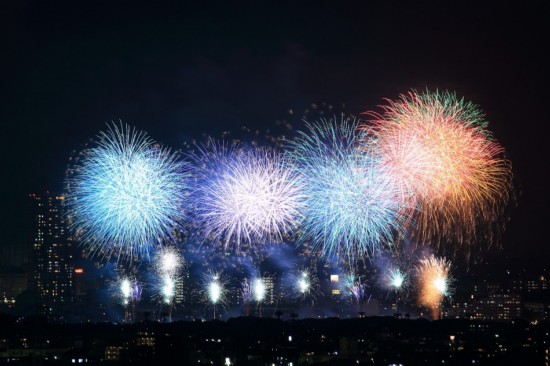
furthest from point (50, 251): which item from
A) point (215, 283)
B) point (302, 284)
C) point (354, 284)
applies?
point (354, 284)

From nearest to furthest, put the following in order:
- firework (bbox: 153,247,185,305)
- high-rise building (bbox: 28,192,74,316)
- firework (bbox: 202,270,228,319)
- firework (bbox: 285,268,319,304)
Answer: firework (bbox: 153,247,185,305)
firework (bbox: 202,270,228,319)
firework (bbox: 285,268,319,304)
high-rise building (bbox: 28,192,74,316)

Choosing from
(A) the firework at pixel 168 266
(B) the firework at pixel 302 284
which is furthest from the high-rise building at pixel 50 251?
(A) the firework at pixel 168 266

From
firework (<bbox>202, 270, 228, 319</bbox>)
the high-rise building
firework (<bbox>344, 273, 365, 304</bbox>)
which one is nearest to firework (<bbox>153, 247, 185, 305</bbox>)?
firework (<bbox>202, 270, 228, 319</bbox>)

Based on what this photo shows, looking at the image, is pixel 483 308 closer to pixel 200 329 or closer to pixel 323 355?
pixel 200 329

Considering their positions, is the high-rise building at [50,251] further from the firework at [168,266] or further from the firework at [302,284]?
the firework at [168,266]

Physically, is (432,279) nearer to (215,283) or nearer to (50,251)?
(215,283)

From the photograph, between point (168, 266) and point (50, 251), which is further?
point (50, 251)

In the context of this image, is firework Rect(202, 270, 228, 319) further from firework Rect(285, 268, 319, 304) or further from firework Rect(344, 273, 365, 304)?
firework Rect(344, 273, 365, 304)

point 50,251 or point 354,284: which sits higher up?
point 50,251

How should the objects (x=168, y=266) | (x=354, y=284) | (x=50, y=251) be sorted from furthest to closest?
1. (x=50, y=251)
2. (x=354, y=284)
3. (x=168, y=266)

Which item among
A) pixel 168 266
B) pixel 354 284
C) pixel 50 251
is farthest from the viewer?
pixel 50 251
